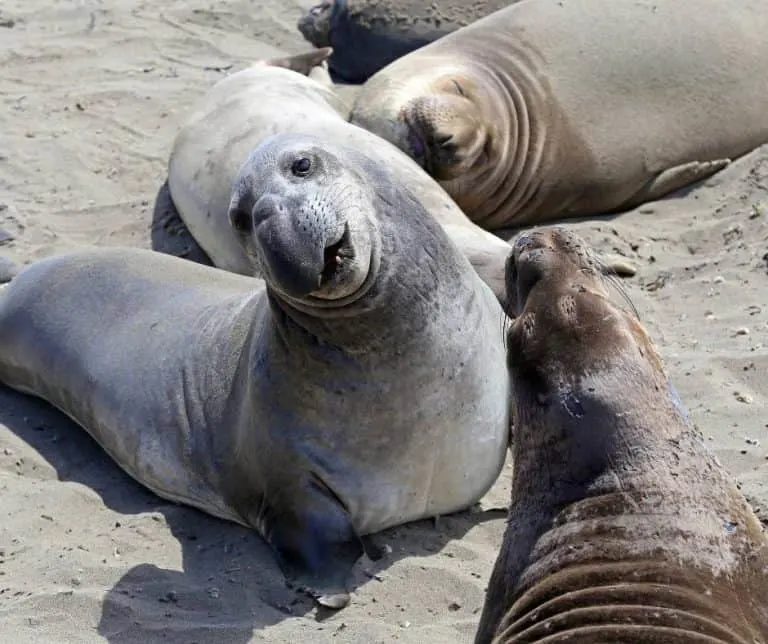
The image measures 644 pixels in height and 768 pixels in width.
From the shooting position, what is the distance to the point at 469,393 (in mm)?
4332

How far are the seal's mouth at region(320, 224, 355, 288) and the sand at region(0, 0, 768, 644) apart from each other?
86 centimetres

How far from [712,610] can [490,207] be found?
168 inches

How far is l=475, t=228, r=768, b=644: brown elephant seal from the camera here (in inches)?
95.2

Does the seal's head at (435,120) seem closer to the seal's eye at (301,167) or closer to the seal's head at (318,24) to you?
the seal's head at (318,24)

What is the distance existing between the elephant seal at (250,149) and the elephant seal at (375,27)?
1.01 m

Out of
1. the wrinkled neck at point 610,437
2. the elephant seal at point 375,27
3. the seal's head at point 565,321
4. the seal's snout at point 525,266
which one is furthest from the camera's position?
the elephant seal at point 375,27

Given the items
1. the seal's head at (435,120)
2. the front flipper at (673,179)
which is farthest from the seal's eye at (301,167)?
the front flipper at (673,179)

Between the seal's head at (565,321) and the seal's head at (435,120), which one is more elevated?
the seal's head at (565,321)

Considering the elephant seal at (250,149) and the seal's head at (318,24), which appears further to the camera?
the seal's head at (318,24)

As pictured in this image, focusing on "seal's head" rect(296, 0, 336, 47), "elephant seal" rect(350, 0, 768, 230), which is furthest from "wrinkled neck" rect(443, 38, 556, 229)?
"seal's head" rect(296, 0, 336, 47)

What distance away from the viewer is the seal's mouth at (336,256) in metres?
3.97

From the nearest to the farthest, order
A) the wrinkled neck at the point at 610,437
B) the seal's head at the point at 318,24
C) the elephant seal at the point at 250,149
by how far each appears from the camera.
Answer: the wrinkled neck at the point at 610,437, the elephant seal at the point at 250,149, the seal's head at the point at 318,24

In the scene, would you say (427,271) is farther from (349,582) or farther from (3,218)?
(3,218)

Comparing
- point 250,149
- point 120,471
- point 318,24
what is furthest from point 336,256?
point 318,24
